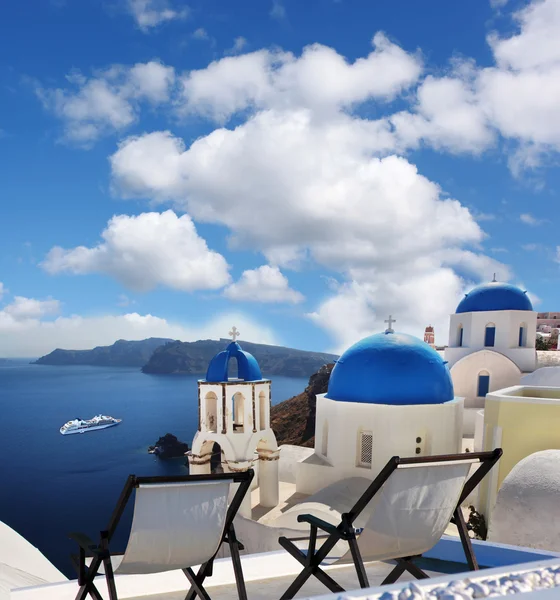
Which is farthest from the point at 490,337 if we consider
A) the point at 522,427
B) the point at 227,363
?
the point at 227,363

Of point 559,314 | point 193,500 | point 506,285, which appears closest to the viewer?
point 193,500

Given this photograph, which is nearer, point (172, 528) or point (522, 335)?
point (172, 528)

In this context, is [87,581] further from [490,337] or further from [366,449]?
[490,337]

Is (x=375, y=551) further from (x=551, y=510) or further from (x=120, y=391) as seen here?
(x=120, y=391)

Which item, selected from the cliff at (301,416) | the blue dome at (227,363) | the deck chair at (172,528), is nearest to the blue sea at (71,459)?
the blue dome at (227,363)

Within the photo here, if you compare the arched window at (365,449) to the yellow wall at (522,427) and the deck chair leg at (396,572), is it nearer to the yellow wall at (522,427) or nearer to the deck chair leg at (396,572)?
the yellow wall at (522,427)

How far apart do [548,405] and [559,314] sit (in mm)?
65419

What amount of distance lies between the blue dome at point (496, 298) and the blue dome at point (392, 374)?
7923 millimetres

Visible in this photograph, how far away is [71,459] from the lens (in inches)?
1902

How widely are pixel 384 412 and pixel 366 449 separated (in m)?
1.08

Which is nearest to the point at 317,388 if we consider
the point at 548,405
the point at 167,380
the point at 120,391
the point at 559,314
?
the point at 548,405

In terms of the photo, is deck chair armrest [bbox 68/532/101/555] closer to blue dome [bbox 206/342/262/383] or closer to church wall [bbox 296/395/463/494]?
church wall [bbox 296/395/463/494]

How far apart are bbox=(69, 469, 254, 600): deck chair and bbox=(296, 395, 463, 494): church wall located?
8.35 metres

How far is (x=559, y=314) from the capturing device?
65000 mm
